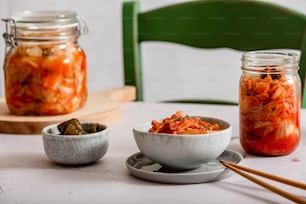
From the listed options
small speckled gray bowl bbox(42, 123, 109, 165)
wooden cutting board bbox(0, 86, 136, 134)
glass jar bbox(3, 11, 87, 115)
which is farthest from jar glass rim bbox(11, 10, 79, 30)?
small speckled gray bowl bbox(42, 123, 109, 165)

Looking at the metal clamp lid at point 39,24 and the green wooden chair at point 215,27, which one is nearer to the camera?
the metal clamp lid at point 39,24

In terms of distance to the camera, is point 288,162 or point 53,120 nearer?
point 288,162

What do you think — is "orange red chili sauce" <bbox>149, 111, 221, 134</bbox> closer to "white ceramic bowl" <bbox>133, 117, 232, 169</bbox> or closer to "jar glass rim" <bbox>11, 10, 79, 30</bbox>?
"white ceramic bowl" <bbox>133, 117, 232, 169</bbox>

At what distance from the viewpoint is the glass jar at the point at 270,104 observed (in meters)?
1.16

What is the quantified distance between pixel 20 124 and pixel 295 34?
2.24 feet

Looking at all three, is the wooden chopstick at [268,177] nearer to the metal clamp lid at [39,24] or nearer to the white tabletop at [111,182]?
the white tabletop at [111,182]

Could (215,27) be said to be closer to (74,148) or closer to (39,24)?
→ (39,24)

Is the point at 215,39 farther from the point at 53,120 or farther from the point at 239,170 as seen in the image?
the point at 239,170

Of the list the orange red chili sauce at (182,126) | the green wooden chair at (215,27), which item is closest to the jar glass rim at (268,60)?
the orange red chili sauce at (182,126)

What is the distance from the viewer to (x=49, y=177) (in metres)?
1.09

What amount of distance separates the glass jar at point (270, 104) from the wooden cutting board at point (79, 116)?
37 cm

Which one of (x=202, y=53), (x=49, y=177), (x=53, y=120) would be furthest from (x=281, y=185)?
(x=202, y=53)

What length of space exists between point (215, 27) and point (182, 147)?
80 centimetres

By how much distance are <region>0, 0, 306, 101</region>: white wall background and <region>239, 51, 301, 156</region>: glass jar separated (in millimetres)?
1324
